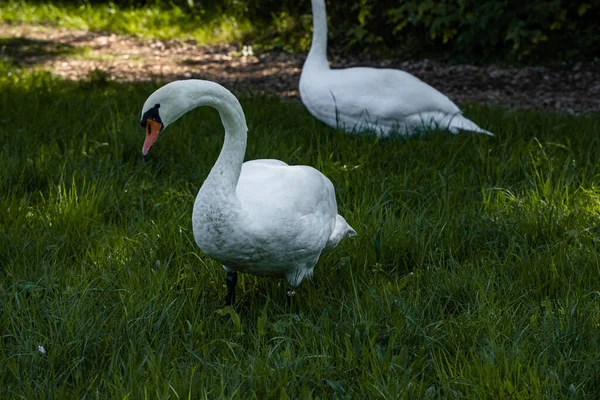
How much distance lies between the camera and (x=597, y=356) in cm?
265

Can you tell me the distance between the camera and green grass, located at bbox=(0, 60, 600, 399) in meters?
2.62

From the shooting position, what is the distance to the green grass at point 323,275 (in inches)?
103

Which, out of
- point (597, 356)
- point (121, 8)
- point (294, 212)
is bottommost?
point (121, 8)

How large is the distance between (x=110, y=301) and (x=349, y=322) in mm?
933

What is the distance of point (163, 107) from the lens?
9.21 feet

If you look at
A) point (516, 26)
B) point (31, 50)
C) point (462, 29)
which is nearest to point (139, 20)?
point (31, 50)

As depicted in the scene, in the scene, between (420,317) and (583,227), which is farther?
(583,227)

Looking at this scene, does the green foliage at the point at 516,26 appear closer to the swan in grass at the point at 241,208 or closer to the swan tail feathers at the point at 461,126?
the swan tail feathers at the point at 461,126

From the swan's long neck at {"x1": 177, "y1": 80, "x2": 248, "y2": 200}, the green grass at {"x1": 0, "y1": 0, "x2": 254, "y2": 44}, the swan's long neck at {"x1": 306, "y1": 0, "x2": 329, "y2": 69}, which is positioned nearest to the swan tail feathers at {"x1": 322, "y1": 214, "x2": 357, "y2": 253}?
the swan's long neck at {"x1": 177, "y1": 80, "x2": 248, "y2": 200}

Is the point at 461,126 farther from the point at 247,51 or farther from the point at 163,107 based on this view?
the point at 247,51

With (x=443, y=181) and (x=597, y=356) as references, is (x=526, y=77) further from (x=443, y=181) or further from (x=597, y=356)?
(x=597, y=356)

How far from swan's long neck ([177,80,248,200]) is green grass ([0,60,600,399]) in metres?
0.47

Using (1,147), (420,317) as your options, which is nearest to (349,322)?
(420,317)

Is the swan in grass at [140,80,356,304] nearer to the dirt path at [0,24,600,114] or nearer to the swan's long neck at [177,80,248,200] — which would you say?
the swan's long neck at [177,80,248,200]
